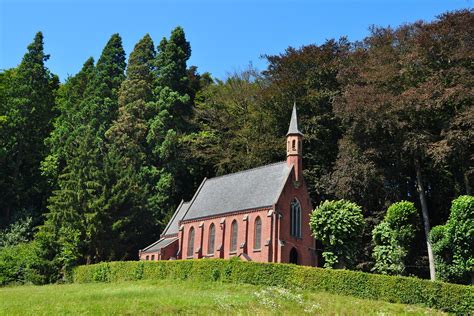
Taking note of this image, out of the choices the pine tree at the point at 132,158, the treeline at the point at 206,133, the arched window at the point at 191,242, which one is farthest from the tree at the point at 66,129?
the arched window at the point at 191,242

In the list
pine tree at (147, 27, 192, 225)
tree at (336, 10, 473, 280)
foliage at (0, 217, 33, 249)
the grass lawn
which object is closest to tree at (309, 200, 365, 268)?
tree at (336, 10, 473, 280)

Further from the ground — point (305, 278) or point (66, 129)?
point (66, 129)

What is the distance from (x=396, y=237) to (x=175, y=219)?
24417 mm

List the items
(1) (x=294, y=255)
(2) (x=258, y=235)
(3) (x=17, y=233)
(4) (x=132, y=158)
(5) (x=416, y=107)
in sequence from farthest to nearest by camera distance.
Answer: (4) (x=132, y=158), (3) (x=17, y=233), (1) (x=294, y=255), (2) (x=258, y=235), (5) (x=416, y=107)

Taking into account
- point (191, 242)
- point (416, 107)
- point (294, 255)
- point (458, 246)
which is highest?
point (416, 107)

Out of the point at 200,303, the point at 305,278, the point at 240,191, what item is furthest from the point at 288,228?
the point at 200,303

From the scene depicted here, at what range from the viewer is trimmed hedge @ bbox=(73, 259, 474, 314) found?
1245 inches

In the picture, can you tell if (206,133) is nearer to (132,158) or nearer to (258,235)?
(132,158)

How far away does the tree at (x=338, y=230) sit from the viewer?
142 feet

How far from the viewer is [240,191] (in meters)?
55.2

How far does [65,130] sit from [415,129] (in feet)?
118

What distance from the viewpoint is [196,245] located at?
55688 mm

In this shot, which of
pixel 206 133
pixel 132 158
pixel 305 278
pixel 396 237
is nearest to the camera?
pixel 305 278

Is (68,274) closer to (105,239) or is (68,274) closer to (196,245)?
(105,239)
